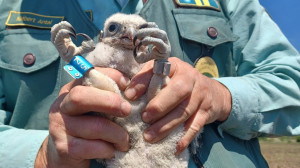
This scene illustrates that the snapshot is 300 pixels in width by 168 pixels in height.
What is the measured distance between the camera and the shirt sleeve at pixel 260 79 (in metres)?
1.26

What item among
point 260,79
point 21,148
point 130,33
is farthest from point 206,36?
point 21,148

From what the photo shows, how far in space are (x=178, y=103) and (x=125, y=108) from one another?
7.7 inches

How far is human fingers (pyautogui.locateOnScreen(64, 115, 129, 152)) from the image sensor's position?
3.11 ft

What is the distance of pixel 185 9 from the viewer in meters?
1.49

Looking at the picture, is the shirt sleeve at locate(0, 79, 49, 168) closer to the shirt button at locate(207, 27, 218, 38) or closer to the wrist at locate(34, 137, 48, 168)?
the wrist at locate(34, 137, 48, 168)

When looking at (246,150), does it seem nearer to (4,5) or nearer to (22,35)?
(22,35)

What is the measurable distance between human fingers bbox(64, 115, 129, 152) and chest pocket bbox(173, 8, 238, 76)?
0.61 meters

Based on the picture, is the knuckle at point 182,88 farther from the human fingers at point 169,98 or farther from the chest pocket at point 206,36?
the chest pocket at point 206,36

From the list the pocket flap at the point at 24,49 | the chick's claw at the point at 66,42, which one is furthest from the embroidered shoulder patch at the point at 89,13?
the chick's claw at the point at 66,42

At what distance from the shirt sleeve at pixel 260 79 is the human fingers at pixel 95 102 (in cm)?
52

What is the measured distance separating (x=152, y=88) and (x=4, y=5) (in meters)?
1.03

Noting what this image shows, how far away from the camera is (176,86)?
987 millimetres

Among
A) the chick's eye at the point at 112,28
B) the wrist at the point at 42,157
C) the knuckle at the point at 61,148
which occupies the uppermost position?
the chick's eye at the point at 112,28

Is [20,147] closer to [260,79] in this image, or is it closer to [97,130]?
[97,130]
